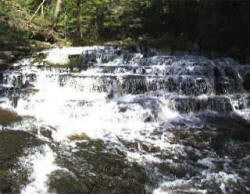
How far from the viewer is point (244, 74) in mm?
15352

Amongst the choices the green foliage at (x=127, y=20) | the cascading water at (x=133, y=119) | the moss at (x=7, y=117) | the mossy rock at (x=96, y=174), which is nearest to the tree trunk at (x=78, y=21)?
the green foliage at (x=127, y=20)

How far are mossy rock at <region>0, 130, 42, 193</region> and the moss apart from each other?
883 mm

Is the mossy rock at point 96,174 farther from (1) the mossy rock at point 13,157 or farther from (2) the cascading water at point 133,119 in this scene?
(1) the mossy rock at point 13,157

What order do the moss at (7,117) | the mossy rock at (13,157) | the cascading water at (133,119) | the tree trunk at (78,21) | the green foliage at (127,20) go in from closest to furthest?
the mossy rock at (13,157) < the cascading water at (133,119) < the moss at (7,117) < the green foliage at (127,20) < the tree trunk at (78,21)

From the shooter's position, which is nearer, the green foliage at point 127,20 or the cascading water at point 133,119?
the cascading water at point 133,119

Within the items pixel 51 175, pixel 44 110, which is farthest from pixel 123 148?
pixel 44 110

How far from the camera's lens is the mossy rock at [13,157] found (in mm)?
6652

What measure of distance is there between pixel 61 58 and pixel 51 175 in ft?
31.2

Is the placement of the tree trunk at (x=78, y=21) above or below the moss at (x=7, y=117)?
above

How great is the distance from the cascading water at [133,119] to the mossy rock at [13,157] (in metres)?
0.22

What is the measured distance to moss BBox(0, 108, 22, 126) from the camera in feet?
33.6

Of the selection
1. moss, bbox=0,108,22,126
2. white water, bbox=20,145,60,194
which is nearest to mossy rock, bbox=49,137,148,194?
white water, bbox=20,145,60,194

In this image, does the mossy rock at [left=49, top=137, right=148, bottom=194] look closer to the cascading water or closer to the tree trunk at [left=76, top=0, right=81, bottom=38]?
the cascading water

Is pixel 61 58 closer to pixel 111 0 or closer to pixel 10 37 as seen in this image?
pixel 10 37
